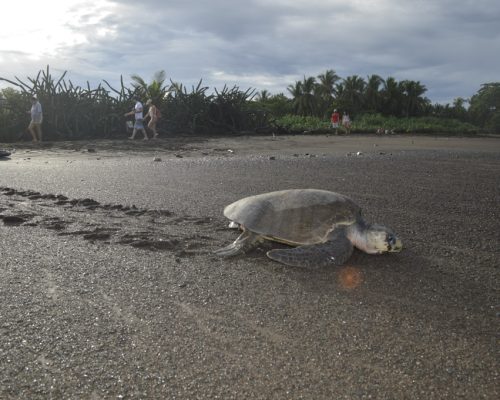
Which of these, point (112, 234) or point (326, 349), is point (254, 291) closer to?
point (326, 349)

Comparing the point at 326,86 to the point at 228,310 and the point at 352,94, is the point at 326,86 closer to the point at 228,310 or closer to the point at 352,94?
the point at 352,94

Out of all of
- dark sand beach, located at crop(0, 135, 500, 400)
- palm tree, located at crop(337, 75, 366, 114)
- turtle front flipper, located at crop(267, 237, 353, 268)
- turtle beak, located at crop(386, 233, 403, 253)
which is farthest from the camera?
palm tree, located at crop(337, 75, 366, 114)

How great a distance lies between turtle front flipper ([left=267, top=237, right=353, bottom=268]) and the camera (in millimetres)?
2898

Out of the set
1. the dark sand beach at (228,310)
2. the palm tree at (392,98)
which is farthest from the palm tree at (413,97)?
the dark sand beach at (228,310)

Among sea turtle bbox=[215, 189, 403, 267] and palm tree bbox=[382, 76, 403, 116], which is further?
palm tree bbox=[382, 76, 403, 116]

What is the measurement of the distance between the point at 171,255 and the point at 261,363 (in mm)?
1433

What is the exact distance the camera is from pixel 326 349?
2.03m

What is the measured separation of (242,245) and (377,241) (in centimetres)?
91

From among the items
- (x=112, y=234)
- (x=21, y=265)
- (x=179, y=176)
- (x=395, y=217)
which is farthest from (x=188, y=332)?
(x=179, y=176)

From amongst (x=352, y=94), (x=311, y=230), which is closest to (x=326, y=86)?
(x=352, y=94)

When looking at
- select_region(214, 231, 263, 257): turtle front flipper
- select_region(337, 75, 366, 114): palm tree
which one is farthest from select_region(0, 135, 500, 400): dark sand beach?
select_region(337, 75, 366, 114): palm tree

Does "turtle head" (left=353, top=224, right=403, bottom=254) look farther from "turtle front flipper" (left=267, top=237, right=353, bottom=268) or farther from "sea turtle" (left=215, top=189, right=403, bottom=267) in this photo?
"turtle front flipper" (left=267, top=237, right=353, bottom=268)

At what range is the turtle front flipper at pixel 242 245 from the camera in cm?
319

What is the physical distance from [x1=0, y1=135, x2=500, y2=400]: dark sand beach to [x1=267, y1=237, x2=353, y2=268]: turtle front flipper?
0.07m
